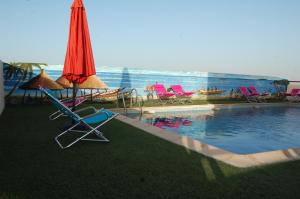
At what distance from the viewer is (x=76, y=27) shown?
4930mm

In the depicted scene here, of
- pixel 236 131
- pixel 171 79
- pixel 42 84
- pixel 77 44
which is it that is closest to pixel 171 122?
pixel 236 131

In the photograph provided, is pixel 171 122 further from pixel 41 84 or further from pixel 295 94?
pixel 295 94

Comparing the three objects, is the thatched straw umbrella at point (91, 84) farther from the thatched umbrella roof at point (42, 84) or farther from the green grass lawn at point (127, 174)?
Answer: the green grass lawn at point (127, 174)

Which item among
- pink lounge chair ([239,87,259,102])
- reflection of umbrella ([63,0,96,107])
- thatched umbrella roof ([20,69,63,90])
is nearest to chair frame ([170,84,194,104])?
pink lounge chair ([239,87,259,102])

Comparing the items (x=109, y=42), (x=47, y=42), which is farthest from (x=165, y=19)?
(x=47, y=42)

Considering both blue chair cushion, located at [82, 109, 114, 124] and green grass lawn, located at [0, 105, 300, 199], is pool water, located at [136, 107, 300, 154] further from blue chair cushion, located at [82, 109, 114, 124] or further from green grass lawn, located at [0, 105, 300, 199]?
blue chair cushion, located at [82, 109, 114, 124]

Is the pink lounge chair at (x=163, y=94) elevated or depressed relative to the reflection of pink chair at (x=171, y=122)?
elevated

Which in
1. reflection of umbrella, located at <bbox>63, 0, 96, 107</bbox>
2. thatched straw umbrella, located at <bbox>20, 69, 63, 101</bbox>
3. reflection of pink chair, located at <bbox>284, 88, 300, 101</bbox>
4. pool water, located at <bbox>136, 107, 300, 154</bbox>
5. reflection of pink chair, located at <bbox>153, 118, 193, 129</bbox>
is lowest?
reflection of pink chair, located at <bbox>153, 118, 193, 129</bbox>

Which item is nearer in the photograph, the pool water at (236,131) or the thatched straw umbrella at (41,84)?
the pool water at (236,131)

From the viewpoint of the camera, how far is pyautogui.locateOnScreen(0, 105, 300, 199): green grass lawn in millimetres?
2588

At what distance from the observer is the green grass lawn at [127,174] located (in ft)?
8.49

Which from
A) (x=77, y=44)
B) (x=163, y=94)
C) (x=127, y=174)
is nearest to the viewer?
(x=127, y=174)

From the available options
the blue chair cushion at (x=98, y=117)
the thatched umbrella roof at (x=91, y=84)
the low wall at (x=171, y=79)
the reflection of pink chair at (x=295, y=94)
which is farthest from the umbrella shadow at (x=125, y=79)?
the reflection of pink chair at (x=295, y=94)

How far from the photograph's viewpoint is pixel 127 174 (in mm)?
3053
